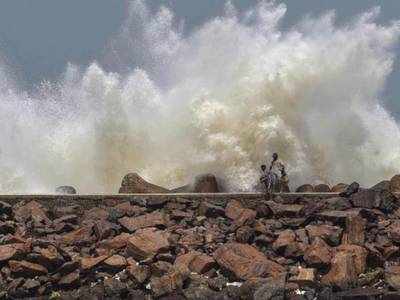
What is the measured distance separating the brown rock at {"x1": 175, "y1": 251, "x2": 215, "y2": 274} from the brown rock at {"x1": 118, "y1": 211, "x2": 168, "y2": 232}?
72.6 inches

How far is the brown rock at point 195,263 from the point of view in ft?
46.4

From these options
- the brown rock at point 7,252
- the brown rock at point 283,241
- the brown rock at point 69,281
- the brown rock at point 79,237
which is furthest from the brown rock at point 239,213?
the brown rock at point 7,252

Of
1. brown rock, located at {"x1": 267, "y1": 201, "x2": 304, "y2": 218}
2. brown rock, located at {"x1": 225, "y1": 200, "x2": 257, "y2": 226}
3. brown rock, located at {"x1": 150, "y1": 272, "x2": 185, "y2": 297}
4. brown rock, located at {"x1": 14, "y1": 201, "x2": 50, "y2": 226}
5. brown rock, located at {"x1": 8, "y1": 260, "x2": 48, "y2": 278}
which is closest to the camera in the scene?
brown rock, located at {"x1": 150, "y1": 272, "x2": 185, "y2": 297}

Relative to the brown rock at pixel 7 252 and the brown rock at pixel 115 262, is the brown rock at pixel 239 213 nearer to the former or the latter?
the brown rock at pixel 115 262

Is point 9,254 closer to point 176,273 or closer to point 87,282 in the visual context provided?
point 87,282

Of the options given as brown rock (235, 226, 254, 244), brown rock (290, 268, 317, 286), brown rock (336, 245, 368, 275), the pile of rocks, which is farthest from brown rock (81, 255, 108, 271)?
brown rock (336, 245, 368, 275)

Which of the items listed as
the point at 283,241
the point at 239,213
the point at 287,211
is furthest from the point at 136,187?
the point at 283,241

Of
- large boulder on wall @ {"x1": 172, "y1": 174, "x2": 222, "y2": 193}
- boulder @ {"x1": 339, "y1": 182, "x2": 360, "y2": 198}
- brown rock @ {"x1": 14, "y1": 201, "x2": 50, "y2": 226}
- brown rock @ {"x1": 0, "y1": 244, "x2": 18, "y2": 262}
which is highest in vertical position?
large boulder on wall @ {"x1": 172, "y1": 174, "x2": 222, "y2": 193}

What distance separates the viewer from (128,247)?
585 inches

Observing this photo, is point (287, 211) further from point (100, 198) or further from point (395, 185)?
point (100, 198)

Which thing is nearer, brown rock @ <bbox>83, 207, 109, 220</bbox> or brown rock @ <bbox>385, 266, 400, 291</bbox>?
brown rock @ <bbox>385, 266, 400, 291</bbox>

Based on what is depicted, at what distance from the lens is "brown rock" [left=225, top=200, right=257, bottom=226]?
16.2m

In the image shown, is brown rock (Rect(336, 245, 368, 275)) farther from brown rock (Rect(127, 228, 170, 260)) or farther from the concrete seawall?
brown rock (Rect(127, 228, 170, 260))

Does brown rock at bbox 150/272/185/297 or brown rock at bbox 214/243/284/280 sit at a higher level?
brown rock at bbox 214/243/284/280
